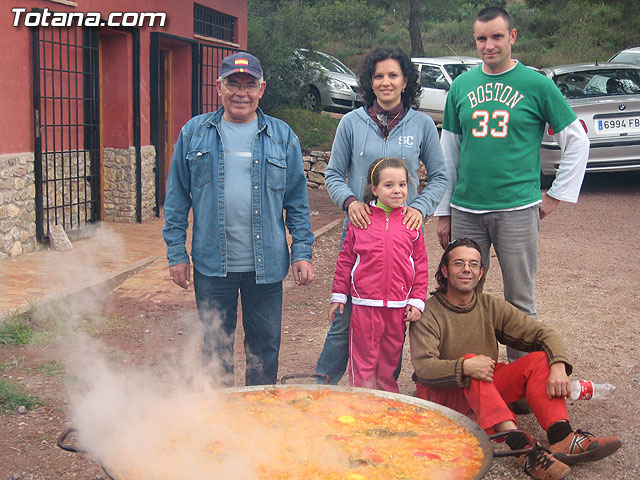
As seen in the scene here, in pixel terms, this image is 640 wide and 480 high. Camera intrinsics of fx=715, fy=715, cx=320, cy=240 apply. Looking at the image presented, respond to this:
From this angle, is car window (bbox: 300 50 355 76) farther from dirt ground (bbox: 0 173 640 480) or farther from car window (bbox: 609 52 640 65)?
dirt ground (bbox: 0 173 640 480)

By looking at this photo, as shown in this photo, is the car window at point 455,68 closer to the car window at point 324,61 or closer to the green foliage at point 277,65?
the car window at point 324,61

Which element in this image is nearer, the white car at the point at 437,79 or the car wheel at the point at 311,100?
the white car at the point at 437,79

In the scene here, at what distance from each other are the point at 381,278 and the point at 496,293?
11.6ft

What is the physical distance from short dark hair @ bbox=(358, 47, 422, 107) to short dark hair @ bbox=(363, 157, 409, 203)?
1.47 ft

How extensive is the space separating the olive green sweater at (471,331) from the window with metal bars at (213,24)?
9.17 m

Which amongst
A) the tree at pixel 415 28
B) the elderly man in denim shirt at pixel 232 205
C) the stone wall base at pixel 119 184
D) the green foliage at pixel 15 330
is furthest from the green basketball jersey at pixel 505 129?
the tree at pixel 415 28

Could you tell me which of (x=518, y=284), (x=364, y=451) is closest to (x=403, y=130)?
(x=518, y=284)

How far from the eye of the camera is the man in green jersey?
13.2 ft

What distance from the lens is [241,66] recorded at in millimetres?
3676

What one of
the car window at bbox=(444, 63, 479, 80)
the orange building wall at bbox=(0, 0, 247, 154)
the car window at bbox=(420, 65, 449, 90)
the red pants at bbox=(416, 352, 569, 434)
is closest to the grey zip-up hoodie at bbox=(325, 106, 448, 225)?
the red pants at bbox=(416, 352, 569, 434)

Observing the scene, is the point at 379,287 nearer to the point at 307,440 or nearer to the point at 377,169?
the point at 377,169

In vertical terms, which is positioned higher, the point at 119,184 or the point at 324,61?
the point at 324,61

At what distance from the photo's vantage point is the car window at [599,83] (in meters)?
10.9

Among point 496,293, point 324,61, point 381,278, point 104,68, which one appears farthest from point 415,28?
point 381,278
